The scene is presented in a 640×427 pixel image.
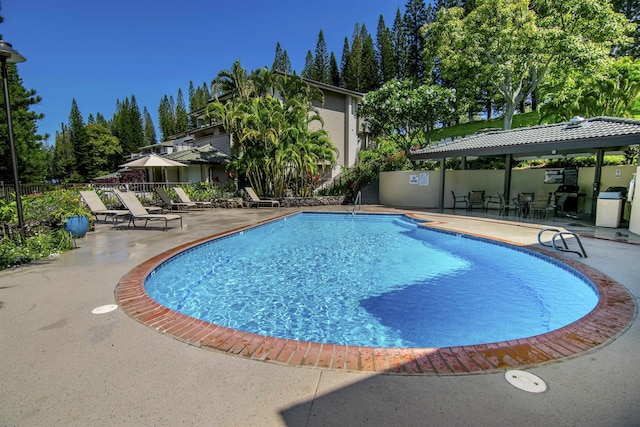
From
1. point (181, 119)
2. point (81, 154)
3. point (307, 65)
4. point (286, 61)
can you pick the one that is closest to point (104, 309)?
point (307, 65)

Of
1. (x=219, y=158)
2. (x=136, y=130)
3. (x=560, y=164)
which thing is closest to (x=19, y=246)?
(x=219, y=158)

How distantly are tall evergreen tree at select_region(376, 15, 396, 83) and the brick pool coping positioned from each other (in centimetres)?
4036

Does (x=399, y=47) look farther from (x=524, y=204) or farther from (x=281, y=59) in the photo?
(x=524, y=204)

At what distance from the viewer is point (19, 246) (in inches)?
228

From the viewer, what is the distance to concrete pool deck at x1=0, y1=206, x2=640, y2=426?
6.43ft

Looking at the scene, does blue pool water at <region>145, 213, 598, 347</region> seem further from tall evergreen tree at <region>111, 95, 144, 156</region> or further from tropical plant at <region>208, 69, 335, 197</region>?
tall evergreen tree at <region>111, 95, 144, 156</region>

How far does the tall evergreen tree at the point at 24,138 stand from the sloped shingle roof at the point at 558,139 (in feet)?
81.8

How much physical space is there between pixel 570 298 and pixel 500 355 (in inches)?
126

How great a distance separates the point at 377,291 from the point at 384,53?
137 feet

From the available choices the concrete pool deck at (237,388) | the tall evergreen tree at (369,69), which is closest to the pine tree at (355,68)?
the tall evergreen tree at (369,69)

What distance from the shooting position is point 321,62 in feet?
144

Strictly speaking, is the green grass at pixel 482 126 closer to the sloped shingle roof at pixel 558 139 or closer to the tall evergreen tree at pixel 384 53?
the tall evergreen tree at pixel 384 53

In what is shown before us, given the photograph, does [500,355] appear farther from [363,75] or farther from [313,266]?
[363,75]

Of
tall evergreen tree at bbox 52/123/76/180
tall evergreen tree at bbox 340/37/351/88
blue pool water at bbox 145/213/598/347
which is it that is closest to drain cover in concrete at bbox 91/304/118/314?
blue pool water at bbox 145/213/598/347
